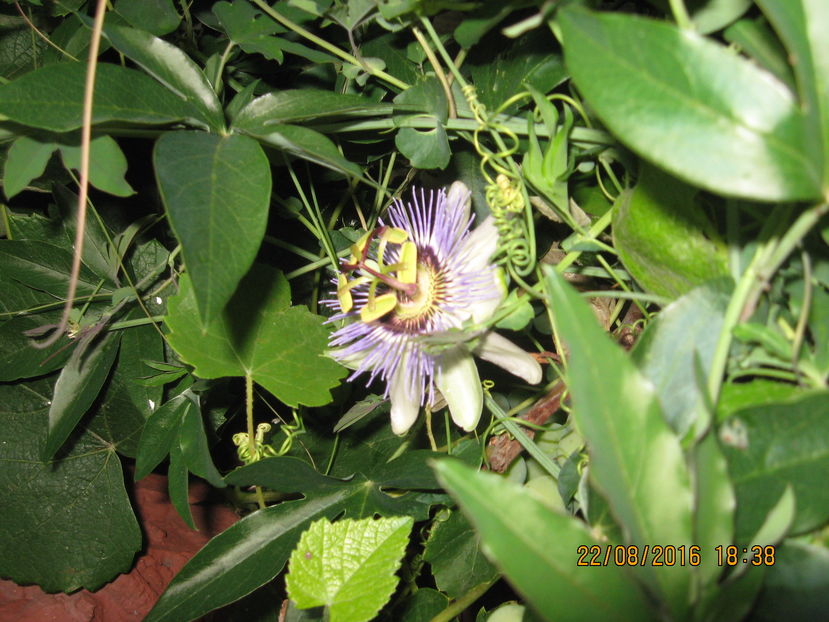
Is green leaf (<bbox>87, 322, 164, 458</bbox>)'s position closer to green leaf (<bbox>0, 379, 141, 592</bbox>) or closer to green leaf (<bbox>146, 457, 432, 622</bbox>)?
green leaf (<bbox>0, 379, 141, 592</bbox>)

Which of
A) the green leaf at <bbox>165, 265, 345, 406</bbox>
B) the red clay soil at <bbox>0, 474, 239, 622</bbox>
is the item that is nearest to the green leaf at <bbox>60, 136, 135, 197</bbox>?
the green leaf at <bbox>165, 265, 345, 406</bbox>

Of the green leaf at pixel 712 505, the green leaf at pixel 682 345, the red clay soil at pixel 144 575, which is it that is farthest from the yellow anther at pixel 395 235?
the red clay soil at pixel 144 575

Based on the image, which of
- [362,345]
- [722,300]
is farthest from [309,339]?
[722,300]

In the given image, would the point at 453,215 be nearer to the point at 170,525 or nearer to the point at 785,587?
the point at 785,587

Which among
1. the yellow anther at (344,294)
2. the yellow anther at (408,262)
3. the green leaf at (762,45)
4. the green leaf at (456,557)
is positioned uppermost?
the green leaf at (762,45)

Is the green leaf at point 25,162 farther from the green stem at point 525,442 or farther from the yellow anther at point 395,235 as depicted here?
the green stem at point 525,442
